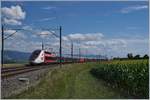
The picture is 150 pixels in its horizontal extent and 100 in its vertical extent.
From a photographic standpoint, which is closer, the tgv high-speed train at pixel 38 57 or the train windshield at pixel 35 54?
the tgv high-speed train at pixel 38 57

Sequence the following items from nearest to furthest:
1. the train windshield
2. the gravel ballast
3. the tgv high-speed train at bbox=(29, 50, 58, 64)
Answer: the gravel ballast → the tgv high-speed train at bbox=(29, 50, 58, 64) → the train windshield

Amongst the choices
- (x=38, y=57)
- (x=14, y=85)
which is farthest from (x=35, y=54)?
(x=14, y=85)

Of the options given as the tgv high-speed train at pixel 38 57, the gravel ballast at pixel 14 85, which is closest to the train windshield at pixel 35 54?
the tgv high-speed train at pixel 38 57

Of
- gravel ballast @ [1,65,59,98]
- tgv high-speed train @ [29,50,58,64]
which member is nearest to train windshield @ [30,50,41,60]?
tgv high-speed train @ [29,50,58,64]

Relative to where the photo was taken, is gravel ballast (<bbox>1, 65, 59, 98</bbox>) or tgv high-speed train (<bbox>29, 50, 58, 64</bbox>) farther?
tgv high-speed train (<bbox>29, 50, 58, 64</bbox>)

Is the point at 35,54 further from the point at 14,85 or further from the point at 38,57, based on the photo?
the point at 14,85

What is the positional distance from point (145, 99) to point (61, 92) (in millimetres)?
3723

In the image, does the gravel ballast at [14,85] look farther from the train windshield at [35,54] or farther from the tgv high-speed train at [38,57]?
the train windshield at [35,54]

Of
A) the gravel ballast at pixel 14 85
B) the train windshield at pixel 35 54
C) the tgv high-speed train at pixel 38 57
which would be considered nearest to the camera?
the gravel ballast at pixel 14 85

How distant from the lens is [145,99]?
14.6 metres

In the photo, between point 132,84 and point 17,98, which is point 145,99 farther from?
point 17,98

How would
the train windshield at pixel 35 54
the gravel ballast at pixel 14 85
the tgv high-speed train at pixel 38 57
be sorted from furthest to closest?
1. the train windshield at pixel 35 54
2. the tgv high-speed train at pixel 38 57
3. the gravel ballast at pixel 14 85

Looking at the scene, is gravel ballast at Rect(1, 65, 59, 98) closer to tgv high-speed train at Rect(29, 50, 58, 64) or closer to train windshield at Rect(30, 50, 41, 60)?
tgv high-speed train at Rect(29, 50, 58, 64)

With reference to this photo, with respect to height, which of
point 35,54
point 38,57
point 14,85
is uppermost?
point 35,54
